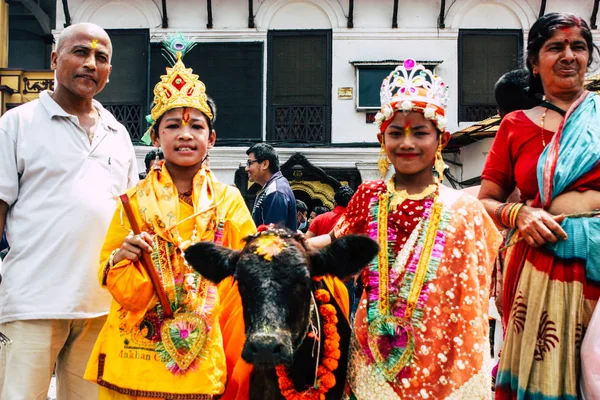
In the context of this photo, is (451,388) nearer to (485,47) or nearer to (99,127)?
(99,127)

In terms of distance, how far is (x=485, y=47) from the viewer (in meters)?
15.8

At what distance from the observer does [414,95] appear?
3.43 meters

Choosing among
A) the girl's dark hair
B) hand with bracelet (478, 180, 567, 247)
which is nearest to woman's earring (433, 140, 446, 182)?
hand with bracelet (478, 180, 567, 247)

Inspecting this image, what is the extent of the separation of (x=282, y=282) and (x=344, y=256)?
363mm

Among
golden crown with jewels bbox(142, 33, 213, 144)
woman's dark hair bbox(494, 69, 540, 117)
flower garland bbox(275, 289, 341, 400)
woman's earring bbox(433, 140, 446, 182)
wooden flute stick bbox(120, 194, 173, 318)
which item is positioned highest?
woman's dark hair bbox(494, 69, 540, 117)

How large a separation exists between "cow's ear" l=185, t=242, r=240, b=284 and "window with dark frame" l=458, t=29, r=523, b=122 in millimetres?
13290

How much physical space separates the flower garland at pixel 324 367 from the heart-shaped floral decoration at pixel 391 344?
0.76ft

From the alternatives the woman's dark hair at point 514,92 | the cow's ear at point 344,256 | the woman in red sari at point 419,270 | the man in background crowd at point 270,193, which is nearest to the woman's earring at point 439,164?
the woman in red sari at point 419,270

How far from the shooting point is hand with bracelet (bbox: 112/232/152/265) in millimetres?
3221

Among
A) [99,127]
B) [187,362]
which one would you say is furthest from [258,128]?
[187,362]

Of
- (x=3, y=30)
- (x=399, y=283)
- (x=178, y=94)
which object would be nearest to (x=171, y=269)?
(x=178, y=94)

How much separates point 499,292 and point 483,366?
4.73ft

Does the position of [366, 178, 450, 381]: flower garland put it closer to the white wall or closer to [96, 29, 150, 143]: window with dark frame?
the white wall

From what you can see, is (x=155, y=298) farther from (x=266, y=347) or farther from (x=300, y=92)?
(x=300, y=92)
